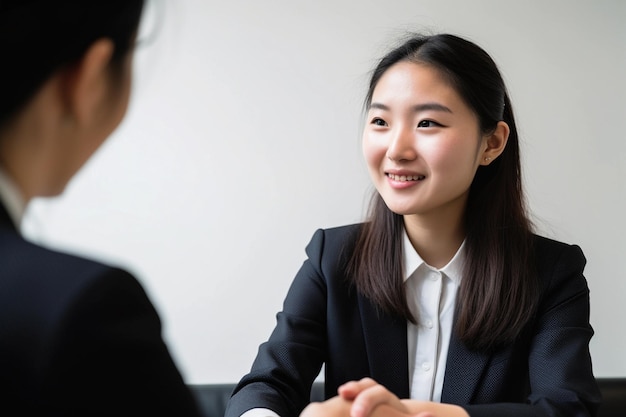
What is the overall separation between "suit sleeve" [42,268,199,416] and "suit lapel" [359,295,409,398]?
1163 millimetres

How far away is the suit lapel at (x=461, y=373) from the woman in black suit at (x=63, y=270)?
1176mm

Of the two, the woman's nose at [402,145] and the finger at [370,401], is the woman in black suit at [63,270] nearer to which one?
the finger at [370,401]

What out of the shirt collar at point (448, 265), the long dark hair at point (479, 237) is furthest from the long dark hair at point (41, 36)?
the shirt collar at point (448, 265)

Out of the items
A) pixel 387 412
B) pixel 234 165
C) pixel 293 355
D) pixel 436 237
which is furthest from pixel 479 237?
pixel 234 165

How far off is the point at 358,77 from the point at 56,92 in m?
2.03

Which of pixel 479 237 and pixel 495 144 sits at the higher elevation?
pixel 495 144

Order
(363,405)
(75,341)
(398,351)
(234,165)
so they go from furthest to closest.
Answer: (234,165) → (398,351) → (363,405) → (75,341)

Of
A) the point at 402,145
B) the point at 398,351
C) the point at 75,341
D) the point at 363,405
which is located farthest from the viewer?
the point at 398,351

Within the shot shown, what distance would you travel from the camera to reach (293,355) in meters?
1.67

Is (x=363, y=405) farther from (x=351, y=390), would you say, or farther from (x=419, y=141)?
(x=419, y=141)

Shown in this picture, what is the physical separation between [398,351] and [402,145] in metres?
0.48

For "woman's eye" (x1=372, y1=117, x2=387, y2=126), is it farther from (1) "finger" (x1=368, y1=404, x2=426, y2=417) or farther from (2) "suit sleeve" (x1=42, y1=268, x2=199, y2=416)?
(2) "suit sleeve" (x1=42, y1=268, x2=199, y2=416)

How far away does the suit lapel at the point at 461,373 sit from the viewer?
168 cm

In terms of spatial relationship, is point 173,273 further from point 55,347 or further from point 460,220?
point 55,347
